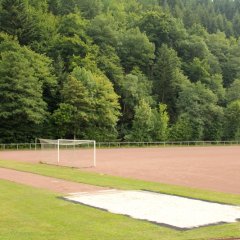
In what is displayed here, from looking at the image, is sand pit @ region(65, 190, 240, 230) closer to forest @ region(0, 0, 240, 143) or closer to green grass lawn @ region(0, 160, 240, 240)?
green grass lawn @ region(0, 160, 240, 240)

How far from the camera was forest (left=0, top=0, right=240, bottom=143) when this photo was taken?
207 ft

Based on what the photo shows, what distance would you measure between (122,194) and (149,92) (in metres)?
72.1

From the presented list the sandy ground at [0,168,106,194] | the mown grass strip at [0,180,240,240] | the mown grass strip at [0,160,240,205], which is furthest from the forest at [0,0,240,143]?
the mown grass strip at [0,180,240,240]

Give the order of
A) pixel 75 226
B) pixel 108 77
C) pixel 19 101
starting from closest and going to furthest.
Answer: pixel 75 226, pixel 19 101, pixel 108 77

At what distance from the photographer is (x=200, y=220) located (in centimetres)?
1053

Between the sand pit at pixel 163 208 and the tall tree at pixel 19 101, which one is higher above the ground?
the tall tree at pixel 19 101

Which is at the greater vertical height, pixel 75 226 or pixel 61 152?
pixel 61 152

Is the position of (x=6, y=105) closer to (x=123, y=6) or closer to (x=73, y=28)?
(x=73, y=28)

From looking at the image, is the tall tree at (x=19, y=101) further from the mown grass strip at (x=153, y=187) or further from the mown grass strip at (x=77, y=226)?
the mown grass strip at (x=77, y=226)

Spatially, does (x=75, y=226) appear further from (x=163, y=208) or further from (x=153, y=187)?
(x=153, y=187)

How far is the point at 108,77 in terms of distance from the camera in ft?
271

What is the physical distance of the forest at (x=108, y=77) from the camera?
207ft

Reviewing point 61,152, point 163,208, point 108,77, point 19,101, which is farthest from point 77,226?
point 108,77

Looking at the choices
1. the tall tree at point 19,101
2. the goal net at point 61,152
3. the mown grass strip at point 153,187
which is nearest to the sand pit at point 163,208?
the mown grass strip at point 153,187
